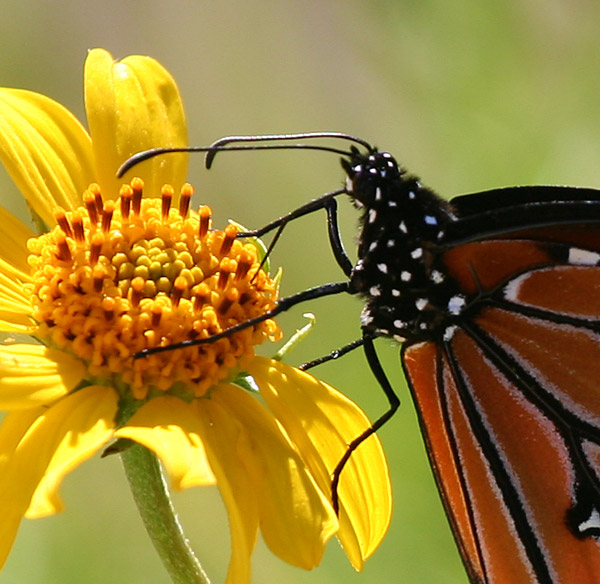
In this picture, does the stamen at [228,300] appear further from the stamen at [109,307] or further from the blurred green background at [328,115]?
the blurred green background at [328,115]

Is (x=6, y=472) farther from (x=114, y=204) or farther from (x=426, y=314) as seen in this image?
(x=426, y=314)

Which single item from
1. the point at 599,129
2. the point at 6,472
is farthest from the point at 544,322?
the point at 599,129

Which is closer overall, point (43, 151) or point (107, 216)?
point (107, 216)

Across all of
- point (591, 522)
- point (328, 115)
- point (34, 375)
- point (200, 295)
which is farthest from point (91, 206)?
point (328, 115)

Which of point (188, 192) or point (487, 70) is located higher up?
point (487, 70)

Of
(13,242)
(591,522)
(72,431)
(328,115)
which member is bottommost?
(591,522)

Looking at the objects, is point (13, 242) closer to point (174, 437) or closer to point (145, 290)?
point (145, 290)
